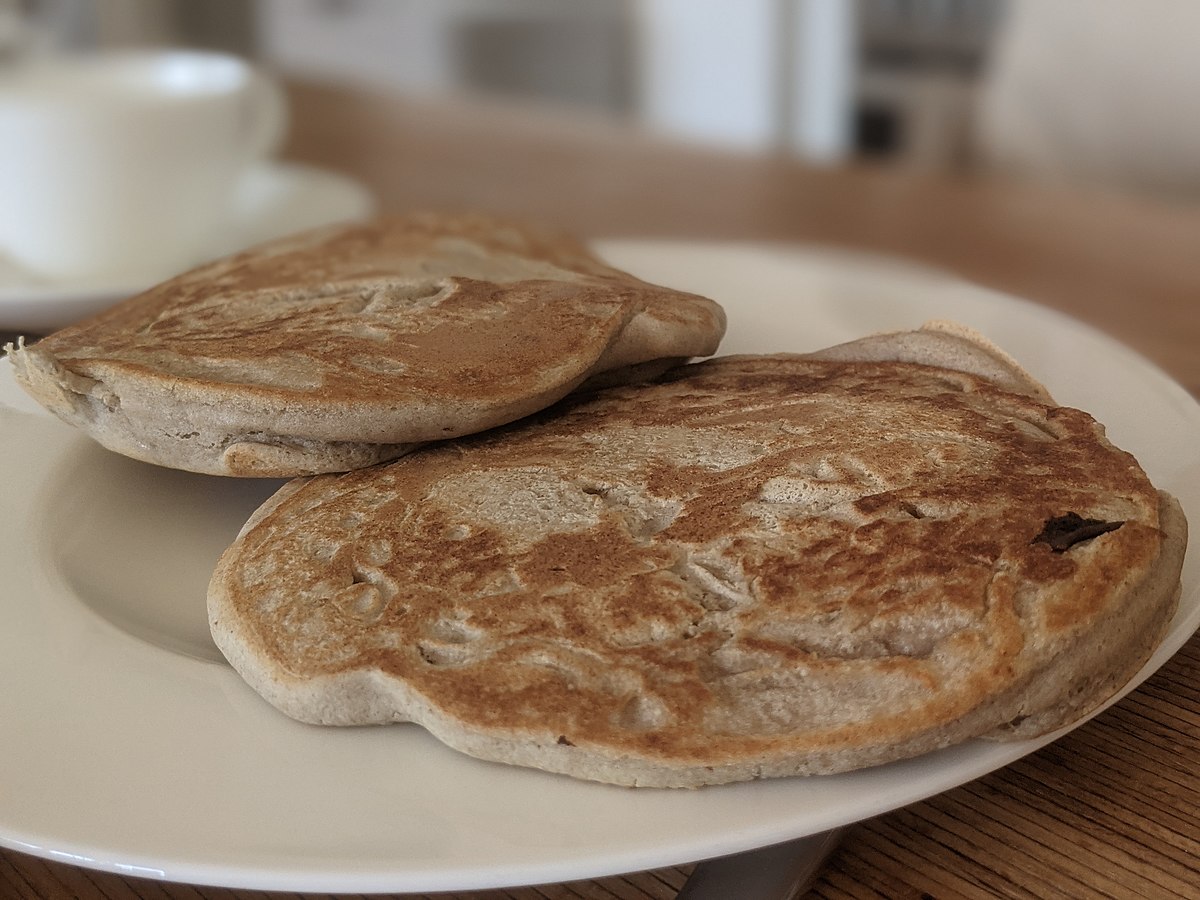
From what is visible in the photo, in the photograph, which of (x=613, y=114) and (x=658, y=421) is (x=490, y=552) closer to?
(x=658, y=421)

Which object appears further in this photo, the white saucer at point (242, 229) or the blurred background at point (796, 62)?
the blurred background at point (796, 62)

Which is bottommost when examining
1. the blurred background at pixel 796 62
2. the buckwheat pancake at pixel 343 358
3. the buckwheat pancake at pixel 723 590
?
the blurred background at pixel 796 62

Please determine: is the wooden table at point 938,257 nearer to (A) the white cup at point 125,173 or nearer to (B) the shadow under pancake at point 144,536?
(B) the shadow under pancake at point 144,536

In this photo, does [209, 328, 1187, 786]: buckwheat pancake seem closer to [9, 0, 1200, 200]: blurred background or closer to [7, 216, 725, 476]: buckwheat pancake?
[7, 216, 725, 476]: buckwheat pancake

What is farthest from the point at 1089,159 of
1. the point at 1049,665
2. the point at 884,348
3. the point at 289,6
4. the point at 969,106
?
the point at 289,6

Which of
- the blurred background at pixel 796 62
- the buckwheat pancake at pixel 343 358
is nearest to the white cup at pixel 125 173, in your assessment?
the buckwheat pancake at pixel 343 358

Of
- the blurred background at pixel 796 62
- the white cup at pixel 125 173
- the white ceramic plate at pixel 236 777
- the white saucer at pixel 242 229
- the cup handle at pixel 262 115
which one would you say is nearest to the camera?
the white ceramic plate at pixel 236 777

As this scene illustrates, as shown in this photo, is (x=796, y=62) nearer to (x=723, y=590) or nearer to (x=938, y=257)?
(x=938, y=257)

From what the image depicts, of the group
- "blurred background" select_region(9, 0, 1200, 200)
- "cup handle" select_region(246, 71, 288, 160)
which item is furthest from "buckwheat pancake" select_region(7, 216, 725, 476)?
"blurred background" select_region(9, 0, 1200, 200)
